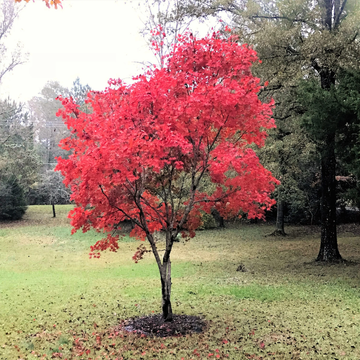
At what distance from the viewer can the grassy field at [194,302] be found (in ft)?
17.9

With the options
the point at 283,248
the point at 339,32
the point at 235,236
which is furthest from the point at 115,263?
the point at 339,32

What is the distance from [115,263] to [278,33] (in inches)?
372

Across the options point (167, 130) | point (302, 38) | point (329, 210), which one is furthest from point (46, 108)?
point (167, 130)

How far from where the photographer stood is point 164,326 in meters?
6.41

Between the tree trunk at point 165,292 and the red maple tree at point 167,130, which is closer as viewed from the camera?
the red maple tree at point 167,130

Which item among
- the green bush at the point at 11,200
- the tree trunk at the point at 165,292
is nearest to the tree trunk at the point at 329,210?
the tree trunk at the point at 165,292

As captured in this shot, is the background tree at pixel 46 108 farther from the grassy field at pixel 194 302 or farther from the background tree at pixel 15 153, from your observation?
the grassy field at pixel 194 302

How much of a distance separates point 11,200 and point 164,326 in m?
24.8

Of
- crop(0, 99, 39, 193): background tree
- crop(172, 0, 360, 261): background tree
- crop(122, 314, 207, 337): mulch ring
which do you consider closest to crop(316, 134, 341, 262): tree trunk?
crop(172, 0, 360, 261): background tree

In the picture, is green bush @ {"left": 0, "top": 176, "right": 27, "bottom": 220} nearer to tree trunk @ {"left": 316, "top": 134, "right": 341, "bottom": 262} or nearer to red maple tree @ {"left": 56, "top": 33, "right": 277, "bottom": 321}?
tree trunk @ {"left": 316, "top": 134, "right": 341, "bottom": 262}

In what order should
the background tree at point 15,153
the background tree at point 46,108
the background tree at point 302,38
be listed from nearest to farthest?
the background tree at point 302,38
the background tree at point 15,153
the background tree at point 46,108

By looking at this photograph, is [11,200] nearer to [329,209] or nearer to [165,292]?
[329,209]

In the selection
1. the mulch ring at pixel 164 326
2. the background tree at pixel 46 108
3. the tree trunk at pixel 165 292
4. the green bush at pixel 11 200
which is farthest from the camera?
the background tree at pixel 46 108

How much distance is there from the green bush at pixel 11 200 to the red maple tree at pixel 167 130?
2296 centimetres
